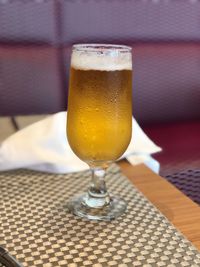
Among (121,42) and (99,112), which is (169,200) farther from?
(121,42)

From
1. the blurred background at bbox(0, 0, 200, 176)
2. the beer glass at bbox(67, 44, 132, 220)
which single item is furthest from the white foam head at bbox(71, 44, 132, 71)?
the blurred background at bbox(0, 0, 200, 176)

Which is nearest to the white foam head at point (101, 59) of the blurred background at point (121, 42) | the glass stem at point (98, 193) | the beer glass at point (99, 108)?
the beer glass at point (99, 108)

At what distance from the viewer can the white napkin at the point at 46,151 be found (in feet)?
2.79

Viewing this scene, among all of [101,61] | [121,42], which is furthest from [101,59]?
[121,42]

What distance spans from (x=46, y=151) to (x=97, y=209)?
0.23m

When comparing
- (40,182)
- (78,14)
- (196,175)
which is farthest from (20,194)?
(78,14)

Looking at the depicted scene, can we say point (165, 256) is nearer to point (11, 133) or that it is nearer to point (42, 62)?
point (11, 133)

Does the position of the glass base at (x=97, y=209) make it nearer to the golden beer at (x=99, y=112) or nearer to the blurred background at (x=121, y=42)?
the golden beer at (x=99, y=112)

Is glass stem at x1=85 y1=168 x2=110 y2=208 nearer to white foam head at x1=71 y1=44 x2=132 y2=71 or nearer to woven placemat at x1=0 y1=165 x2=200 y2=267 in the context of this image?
woven placemat at x1=0 y1=165 x2=200 y2=267

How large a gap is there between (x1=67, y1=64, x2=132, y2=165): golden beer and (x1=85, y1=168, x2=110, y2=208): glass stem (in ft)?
0.13

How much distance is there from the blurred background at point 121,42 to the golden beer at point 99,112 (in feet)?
2.29

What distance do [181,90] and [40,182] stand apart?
1032mm

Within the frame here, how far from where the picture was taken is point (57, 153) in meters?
0.89

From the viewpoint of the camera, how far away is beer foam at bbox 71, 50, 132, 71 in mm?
653
